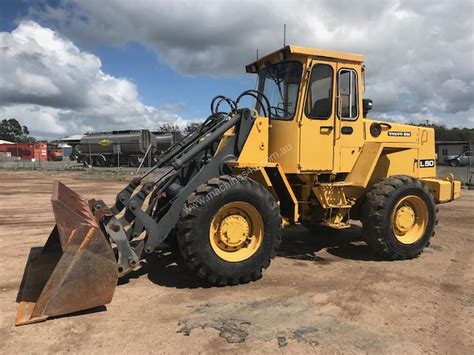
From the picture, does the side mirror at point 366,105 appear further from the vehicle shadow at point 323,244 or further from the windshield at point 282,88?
the vehicle shadow at point 323,244

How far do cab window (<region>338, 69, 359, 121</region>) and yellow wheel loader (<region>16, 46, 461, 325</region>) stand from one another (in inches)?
0.7

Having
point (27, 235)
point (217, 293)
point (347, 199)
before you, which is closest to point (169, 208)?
point (217, 293)

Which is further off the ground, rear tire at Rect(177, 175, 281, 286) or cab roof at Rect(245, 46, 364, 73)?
cab roof at Rect(245, 46, 364, 73)

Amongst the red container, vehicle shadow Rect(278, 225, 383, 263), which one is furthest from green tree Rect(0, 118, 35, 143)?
vehicle shadow Rect(278, 225, 383, 263)

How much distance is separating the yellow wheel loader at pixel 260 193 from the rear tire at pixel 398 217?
0.7 inches

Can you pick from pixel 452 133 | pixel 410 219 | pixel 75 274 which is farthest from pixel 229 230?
pixel 452 133

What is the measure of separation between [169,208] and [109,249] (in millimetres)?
1224

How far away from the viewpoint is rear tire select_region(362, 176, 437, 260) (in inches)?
272

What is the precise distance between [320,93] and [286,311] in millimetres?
3413

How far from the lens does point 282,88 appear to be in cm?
704

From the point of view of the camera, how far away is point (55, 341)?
161 inches

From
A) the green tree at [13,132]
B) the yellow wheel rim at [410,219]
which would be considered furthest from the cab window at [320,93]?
the green tree at [13,132]

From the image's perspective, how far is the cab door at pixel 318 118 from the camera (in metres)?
6.77

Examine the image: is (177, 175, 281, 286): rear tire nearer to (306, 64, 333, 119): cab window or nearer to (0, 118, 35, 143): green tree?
(306, 64, 333, 119): cab window
